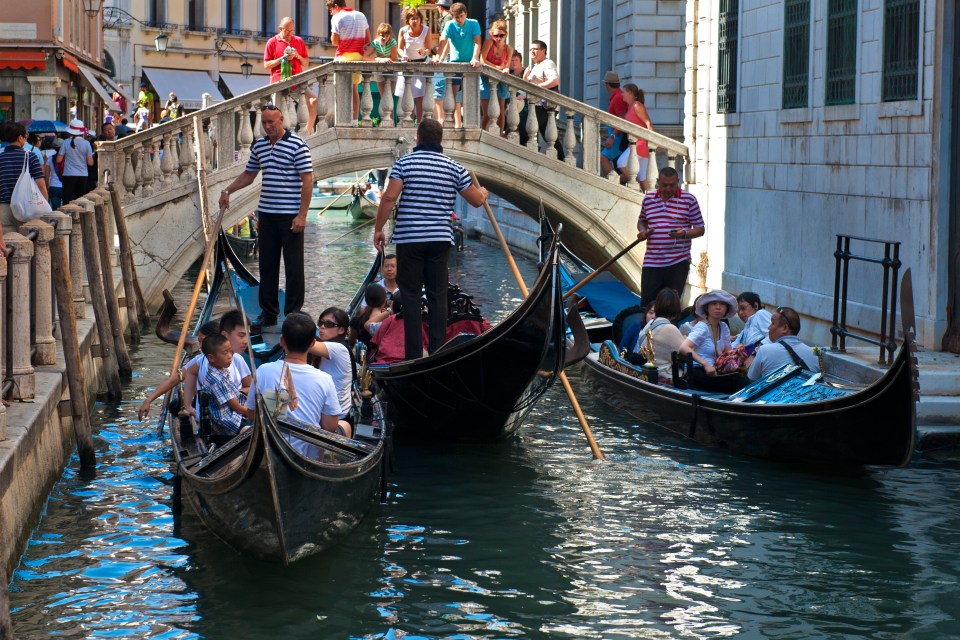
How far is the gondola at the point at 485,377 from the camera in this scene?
639 centimetres

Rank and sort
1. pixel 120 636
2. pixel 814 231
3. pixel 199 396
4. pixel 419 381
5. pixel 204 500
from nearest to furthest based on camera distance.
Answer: pixel 120 636 → pixel 204 500 → pixel 199 396 → pixel 419 381 → pixel 814 231

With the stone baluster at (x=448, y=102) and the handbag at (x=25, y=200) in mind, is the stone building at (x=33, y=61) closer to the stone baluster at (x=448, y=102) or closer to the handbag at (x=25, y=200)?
the stone baluster at (x=448, y=102)

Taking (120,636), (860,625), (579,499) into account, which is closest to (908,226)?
(579,499)

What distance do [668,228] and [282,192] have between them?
2267mm

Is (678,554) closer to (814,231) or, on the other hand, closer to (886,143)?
(886,143)

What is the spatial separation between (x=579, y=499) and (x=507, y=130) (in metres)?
6.12

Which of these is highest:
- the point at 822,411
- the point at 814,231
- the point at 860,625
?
the point at 814,231

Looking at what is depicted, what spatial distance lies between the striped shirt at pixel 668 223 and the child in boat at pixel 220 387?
3.56 meters

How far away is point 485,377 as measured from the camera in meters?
6.67

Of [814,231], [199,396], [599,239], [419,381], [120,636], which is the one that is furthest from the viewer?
[599,239]

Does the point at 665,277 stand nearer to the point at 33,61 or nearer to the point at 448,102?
the point at 448,102

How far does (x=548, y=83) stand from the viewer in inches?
489

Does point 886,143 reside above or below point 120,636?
above

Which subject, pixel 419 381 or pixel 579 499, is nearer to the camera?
pixel 579 499
